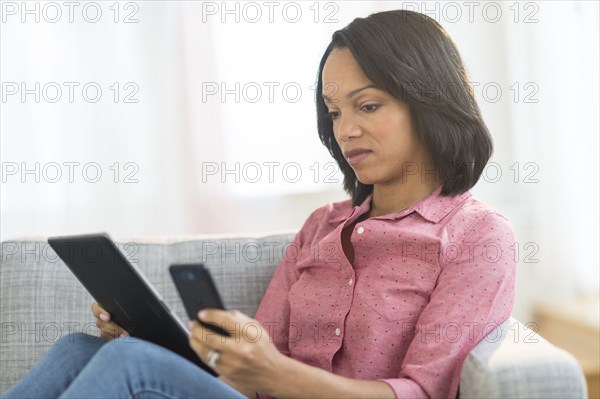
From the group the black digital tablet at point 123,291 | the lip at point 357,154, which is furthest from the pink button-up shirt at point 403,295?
the black digital tablet at point 123,291

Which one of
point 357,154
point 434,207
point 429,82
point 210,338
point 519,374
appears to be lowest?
point 519,374

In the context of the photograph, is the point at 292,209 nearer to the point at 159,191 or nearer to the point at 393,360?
the point at 159,191

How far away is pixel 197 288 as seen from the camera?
45.4 inches

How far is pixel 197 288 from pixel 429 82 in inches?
24.5

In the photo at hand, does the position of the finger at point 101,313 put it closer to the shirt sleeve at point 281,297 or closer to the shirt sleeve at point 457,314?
the shirt sleeve at point 281,297

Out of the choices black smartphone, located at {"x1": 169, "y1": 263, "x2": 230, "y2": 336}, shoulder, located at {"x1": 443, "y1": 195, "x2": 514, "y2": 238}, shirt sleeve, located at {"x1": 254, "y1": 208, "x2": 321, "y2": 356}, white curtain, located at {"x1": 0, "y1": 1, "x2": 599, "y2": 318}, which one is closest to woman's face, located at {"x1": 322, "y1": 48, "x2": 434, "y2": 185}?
shoulder, located at {"x1": 443, "y1": 195, "x2": 514, "y2": 238}

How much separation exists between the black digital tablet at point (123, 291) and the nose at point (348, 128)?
46 centimetres

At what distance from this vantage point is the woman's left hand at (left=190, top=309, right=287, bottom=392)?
1.14 m

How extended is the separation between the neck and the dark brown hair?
0.13ft

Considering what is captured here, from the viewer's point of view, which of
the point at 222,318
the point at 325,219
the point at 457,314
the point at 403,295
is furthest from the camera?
the point at 325,219

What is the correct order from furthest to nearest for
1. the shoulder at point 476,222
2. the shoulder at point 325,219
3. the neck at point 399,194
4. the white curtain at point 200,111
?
the white curtain at point 200,111 < the shoulder at point 325,219 < the neck at point 399,194 < the shoulder at point 476,222

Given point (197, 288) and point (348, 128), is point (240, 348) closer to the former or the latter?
point (197, 288)

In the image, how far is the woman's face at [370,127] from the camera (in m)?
1.51

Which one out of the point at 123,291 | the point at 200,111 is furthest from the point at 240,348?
the point at 200,111
